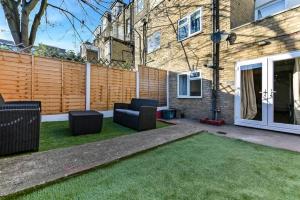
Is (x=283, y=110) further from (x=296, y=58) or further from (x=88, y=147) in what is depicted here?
(x=88, y=147)

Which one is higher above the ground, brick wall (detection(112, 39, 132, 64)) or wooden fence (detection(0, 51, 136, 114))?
brick wall (detection(112, 39, 132, 64))

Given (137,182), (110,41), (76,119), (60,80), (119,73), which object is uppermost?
(110,41)

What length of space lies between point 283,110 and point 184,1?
22.7ft

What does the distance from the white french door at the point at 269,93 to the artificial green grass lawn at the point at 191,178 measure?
251 cm

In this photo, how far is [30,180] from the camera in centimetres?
233

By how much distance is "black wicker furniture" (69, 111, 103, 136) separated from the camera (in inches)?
189

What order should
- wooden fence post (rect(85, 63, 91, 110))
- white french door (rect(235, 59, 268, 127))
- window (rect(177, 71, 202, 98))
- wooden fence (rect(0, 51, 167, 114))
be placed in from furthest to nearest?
window (rect(177, 71, 202, 98)), wooden fence post (rect(85, 63, 91, 110)), white french door (rect(235, 59, 268, 127)), wooden fence (rect(0, 51, 167, 114))

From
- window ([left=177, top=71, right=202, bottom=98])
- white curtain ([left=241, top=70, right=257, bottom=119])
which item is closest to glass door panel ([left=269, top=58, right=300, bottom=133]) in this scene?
white curtain ([left=241, top=70, right=257, bottom=119])

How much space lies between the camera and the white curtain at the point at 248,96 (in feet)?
21.6

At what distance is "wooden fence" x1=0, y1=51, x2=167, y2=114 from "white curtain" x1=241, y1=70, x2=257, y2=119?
4618 millimetres

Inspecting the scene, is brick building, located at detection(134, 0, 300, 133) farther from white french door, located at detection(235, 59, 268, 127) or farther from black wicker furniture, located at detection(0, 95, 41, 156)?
black wicker furniture, located at detection(0, 95, 41, 156)

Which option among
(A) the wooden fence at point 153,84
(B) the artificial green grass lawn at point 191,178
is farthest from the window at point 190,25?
(B) the artificial green grass lawn at point 191,178

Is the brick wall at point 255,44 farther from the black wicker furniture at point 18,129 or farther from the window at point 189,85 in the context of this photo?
the black wicker furniture at point 18,129

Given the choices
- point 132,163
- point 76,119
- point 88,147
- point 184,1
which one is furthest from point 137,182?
point 184,1
